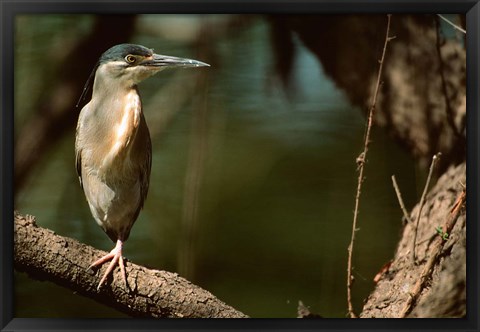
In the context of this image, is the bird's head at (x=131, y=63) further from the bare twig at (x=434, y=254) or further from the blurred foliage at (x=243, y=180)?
the bare twig at (x=434, y=254)

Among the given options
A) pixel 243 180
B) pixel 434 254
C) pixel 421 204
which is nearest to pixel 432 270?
pixel 434 254

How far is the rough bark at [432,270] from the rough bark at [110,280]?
0.44 m

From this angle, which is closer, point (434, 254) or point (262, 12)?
point (434, 254)

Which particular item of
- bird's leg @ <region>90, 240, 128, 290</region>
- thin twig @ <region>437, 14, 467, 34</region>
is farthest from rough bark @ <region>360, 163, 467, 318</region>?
bird's leg @ <region>90, 240, 128, 290</region>

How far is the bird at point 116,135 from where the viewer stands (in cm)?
205

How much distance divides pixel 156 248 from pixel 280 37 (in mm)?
756

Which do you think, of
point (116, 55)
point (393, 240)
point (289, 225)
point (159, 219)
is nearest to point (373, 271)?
point (393, 240)

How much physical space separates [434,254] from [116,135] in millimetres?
988

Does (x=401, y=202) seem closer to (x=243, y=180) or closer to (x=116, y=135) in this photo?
(x=243, y=180)

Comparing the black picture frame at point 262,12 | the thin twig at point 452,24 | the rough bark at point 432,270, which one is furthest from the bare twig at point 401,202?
the thin twig at point 452,24

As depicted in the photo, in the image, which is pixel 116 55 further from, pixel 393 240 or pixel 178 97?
pixel 393 240

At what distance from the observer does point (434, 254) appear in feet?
6.53

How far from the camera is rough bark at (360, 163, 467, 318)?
203 cm

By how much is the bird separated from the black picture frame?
6.6 inches
